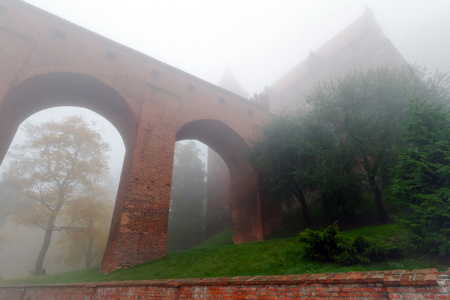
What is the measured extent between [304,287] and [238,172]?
13101 millimetres

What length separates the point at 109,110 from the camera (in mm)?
13430

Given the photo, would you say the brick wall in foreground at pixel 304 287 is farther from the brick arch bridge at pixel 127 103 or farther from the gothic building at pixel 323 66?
the gothic building at pixel 323 66

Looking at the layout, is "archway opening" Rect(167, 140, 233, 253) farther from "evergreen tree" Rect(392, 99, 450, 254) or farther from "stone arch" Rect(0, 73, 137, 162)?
"evergreen tree" Rect(392, 99, 450, 254)

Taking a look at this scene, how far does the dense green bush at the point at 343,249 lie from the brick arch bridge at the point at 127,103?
22.6 feet

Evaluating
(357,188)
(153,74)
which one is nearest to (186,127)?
(153,74)

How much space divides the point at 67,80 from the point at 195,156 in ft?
51.2

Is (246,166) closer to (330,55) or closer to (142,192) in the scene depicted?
(142,192)

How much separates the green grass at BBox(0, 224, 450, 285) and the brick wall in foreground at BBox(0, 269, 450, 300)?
64.9 inches

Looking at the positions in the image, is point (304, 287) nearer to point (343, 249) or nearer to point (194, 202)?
point (343, 249)

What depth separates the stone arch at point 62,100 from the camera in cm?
1069

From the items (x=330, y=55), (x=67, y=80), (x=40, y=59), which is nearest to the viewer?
(x=40, y=59)

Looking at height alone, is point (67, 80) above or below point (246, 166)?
above

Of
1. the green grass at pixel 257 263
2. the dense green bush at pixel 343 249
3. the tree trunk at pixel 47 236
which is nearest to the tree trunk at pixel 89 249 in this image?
the tree trunk at pixel 47 236

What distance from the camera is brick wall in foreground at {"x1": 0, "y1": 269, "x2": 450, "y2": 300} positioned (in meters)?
2.82
